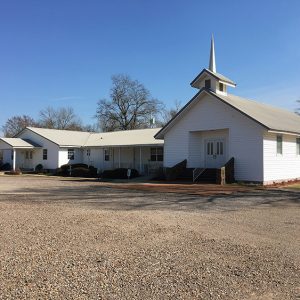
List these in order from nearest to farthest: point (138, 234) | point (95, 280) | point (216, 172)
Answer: point (95, 280), point (138, 234), point (216, 172)

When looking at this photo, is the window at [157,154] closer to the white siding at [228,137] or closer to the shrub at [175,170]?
the white siding at [228,137]

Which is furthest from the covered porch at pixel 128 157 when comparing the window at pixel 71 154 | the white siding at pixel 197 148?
the white siding at pixel 197 148

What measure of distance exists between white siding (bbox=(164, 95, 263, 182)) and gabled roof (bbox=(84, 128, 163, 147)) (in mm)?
5912

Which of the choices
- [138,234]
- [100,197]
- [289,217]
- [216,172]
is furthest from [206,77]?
[138,234]

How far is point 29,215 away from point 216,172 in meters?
15.9

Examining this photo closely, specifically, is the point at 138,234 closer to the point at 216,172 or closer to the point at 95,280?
the point at 95,280

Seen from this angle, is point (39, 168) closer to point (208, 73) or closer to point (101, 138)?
point (101, 138)

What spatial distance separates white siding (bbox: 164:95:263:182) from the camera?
24.2 meters

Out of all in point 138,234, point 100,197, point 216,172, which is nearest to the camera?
point 138,234

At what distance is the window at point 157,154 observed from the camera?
120 feet

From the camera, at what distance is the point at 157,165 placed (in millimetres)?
36250

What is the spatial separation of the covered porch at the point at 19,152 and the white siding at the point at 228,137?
66.0 feet

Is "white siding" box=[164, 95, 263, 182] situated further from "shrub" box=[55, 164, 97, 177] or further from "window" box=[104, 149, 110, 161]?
"window" box=[104, 149, 110, 161]

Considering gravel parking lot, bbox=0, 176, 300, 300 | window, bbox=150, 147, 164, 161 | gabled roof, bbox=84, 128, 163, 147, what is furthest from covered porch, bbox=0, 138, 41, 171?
gravel parking lot, bbox=0, 176, 300, 300
